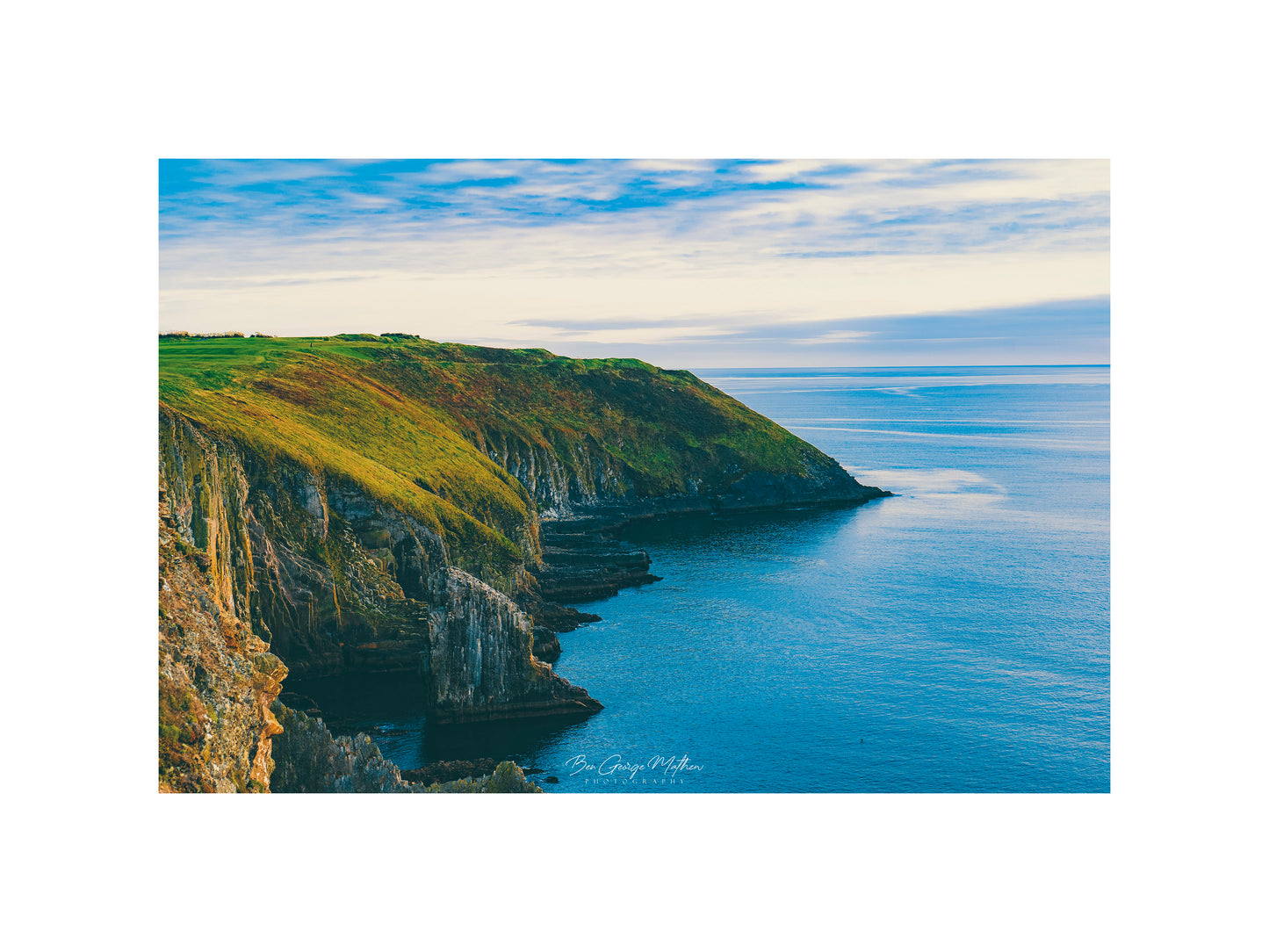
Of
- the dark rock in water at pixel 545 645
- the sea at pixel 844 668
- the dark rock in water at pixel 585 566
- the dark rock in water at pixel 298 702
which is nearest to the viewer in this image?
the sea at pixel 844 668

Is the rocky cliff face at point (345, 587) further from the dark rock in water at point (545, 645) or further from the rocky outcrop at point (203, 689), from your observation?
the rocky outcrop at point (203, 689)

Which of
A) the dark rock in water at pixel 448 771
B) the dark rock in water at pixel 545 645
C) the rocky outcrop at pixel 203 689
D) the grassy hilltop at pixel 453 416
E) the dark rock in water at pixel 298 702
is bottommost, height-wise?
the dark rock in water at pixel 448 771

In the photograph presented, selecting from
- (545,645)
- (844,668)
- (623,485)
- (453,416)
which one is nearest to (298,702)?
(545,645)

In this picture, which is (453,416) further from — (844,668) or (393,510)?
(844,668)

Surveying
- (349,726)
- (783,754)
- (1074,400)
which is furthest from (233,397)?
(1074,400)

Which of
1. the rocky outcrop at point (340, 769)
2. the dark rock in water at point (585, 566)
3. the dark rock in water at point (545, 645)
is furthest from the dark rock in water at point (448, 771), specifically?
the dark rock in water at point (585, 566)

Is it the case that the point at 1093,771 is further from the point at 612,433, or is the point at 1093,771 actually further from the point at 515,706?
the point at 612,433
